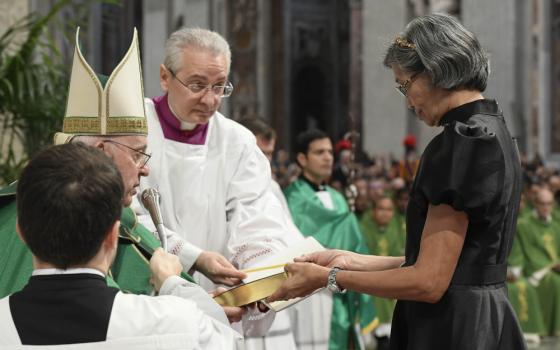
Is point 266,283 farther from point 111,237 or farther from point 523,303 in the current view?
point 523,303

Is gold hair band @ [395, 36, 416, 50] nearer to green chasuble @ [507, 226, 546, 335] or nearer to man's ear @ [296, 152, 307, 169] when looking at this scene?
man's ear @ [296, 152, 307, 169]

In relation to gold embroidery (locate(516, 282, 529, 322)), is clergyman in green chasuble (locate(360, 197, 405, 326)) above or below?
above

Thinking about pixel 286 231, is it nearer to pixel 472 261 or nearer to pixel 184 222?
pixel 184 222

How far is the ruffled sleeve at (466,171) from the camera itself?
8.13ft

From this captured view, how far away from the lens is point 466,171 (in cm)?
248

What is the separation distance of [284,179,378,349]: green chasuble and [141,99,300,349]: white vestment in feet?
10.6

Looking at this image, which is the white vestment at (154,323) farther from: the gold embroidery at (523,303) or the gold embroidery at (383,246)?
the gold embroidery at (523,303)

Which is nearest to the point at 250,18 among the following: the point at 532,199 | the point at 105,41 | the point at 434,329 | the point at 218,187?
the point at 105,41

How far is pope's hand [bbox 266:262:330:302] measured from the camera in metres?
2.79

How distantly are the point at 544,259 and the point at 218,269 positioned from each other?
679 centimetres

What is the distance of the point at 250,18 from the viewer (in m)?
20.5

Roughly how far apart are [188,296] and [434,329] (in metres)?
0.72

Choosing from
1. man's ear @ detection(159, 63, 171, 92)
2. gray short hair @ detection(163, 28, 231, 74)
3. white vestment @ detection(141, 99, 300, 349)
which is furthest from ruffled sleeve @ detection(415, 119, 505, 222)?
man's ear @ detection(159, 63, 171, 92)

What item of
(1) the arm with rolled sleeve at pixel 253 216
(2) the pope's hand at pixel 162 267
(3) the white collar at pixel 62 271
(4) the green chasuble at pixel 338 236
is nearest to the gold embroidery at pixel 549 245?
(4) the green chasuble at pixel 338 236
